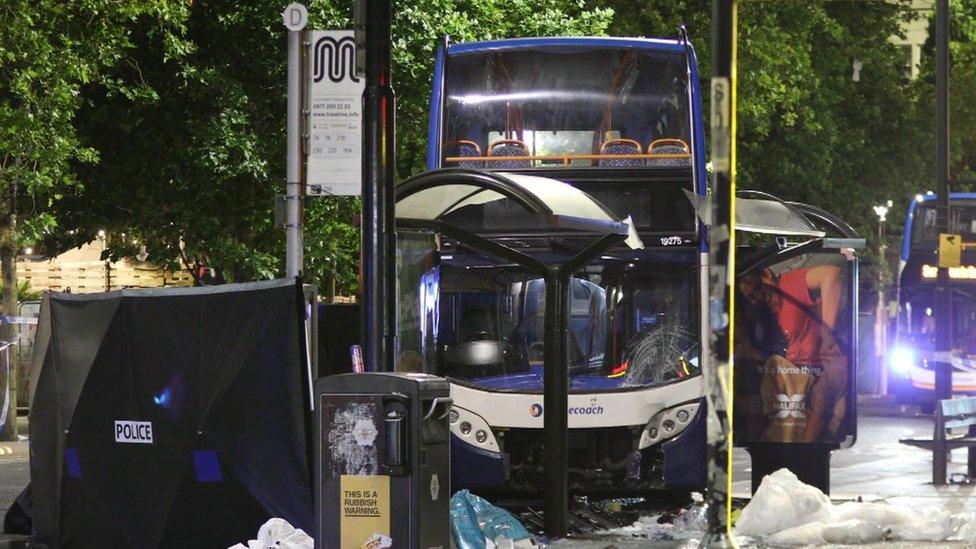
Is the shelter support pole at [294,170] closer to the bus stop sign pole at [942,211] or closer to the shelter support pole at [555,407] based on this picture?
the shelter support pole at [555,407]

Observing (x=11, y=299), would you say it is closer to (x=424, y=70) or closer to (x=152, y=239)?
(x=152, y=239)

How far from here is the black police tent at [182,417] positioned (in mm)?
10695

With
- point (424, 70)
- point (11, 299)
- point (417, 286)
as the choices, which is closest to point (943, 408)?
point (417, 286)

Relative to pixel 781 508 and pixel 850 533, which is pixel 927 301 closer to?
pixel 781 508

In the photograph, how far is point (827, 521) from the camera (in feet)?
42.2

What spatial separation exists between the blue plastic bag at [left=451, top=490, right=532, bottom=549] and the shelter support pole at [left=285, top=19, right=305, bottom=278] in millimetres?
2036

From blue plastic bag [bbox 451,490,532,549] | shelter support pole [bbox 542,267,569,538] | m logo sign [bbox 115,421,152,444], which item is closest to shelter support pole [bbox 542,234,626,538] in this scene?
shelter support pole [bbox 542,267,569,538]

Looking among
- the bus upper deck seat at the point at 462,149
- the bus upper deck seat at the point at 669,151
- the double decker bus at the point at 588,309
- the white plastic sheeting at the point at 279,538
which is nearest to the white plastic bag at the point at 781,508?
the double decker bus at the point at 588,309

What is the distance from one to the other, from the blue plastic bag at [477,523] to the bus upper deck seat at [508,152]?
380 centimetres

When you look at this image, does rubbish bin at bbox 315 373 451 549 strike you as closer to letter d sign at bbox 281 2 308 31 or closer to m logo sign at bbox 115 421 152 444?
m logo sign at bbox 115 421 152 444

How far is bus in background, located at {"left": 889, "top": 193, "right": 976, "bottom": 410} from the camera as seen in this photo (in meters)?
33.0

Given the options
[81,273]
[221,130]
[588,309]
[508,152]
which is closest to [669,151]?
[508,152]

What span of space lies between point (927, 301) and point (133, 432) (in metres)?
25.9

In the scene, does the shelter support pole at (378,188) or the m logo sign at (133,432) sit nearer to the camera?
the shelter support pole at (378,188)
